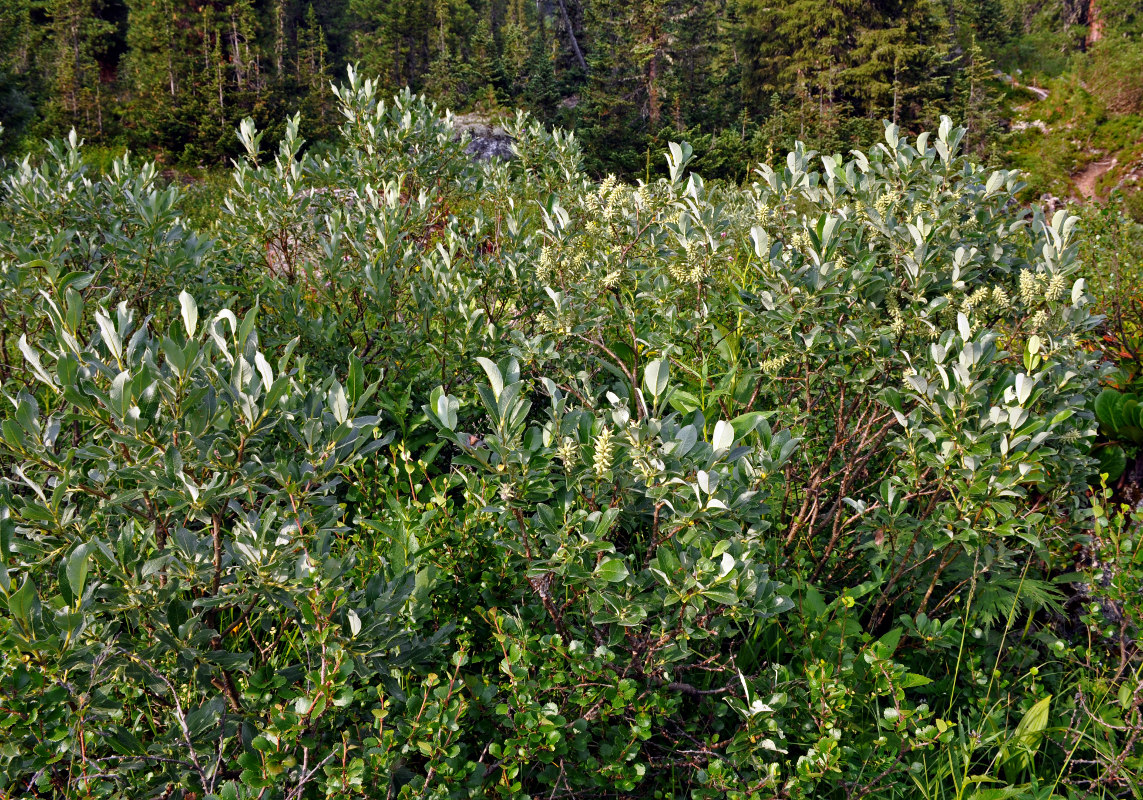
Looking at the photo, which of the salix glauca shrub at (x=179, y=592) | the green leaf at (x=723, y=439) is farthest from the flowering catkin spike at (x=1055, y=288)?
the salix glauca shrub at (x=179, y=592)

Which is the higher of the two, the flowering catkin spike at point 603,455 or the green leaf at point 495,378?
the green leaf at point 495,378

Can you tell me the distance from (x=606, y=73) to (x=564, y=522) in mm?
24133

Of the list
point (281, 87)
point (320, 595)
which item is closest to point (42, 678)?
point (320, 595)

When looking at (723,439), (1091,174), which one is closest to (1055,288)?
(723,439)

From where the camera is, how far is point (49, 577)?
73.7 inches

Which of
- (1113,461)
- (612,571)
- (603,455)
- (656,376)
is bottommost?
(1113,461)

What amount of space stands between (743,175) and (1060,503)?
2045 centimetres

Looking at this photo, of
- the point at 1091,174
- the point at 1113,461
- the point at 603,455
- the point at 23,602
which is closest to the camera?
the point at 23,602

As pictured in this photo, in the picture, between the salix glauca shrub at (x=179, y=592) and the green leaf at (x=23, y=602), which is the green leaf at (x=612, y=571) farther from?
the green leaf at (x=23, y=602)

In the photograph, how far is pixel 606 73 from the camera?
22844mm

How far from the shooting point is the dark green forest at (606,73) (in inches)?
806

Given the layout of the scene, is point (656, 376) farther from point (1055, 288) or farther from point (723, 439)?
point (1055, 288)

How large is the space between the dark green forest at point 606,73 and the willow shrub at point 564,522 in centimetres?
1485

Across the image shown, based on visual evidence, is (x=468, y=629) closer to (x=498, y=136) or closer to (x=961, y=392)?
(x=961, y=392)
